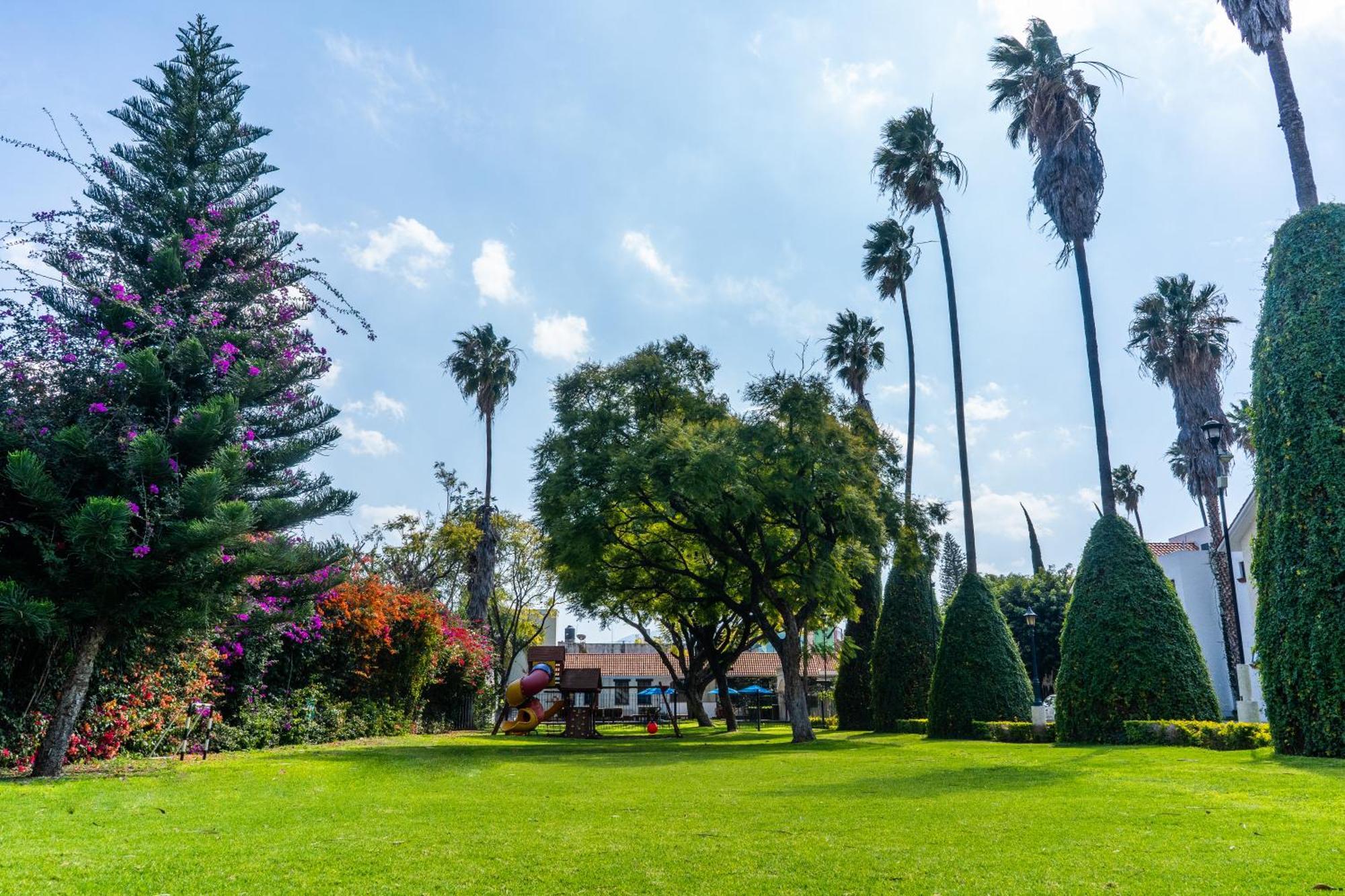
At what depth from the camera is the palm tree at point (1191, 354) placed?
33375 mm

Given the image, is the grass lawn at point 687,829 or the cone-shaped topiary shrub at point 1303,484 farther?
the cone-shaped topiary shrub at point 1303,484

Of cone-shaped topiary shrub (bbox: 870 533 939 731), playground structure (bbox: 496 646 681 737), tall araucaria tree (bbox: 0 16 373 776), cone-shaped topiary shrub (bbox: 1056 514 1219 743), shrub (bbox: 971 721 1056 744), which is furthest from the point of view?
playground structure (bbox: 496 646 681 737)

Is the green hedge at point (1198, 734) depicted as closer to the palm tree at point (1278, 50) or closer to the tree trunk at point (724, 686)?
the palm tree at point (1278, 50)

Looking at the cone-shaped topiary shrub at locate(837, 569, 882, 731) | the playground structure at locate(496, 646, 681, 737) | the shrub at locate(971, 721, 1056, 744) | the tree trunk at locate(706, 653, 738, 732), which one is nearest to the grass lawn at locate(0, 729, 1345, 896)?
the shrub at locate(971, 721, 1056, 744)

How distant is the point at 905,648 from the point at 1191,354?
17284 mm

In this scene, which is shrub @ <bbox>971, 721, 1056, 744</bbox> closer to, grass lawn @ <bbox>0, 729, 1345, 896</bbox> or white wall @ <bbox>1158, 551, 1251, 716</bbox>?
grass lawn @ <bbox>0, 729, 1345, 896</bbox>

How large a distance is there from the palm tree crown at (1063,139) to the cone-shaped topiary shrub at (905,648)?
11.4 m

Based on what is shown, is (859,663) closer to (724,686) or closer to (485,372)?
(724,686)

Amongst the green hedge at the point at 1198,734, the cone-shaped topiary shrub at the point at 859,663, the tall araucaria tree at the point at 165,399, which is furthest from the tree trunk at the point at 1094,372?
the tall araucaria tree at the point at 165,399

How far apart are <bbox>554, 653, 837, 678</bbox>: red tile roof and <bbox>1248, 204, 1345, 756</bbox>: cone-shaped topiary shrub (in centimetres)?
5106

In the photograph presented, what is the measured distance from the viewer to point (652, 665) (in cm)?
6662

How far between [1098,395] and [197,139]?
1949 cm

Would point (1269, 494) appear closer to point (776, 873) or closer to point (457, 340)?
point (776, 873)

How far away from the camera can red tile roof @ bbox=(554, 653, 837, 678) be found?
211 feet
